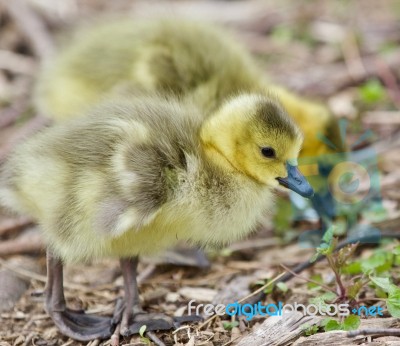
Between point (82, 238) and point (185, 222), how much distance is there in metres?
0.31

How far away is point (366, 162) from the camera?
3193 mm

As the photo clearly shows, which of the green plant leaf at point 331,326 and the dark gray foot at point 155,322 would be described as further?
the dark gray foot at point 155,322

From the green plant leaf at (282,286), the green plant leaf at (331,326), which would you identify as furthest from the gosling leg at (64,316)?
the green plant leaf at (331,326)

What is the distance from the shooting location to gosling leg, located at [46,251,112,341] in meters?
2.21

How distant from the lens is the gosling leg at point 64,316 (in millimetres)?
2207

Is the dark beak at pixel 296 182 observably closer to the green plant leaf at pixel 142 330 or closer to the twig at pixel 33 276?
the green plant leaf at pixel 142 330

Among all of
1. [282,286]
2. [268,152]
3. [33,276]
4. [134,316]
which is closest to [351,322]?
[282,286]

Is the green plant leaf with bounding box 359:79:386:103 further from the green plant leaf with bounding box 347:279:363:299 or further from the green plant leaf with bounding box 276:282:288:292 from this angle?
the green plant leaf with bounding box 347:279:363:299

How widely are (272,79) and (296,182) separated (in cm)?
178

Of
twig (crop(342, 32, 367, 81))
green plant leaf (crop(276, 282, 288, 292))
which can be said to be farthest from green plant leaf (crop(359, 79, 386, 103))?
green plant leaf (crop(276, 282, 288, 292))

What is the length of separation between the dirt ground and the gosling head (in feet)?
1.08

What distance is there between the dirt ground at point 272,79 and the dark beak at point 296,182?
278 millimetres

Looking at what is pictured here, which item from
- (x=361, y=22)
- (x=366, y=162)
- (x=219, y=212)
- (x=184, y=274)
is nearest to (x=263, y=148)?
(x=219, y=212)

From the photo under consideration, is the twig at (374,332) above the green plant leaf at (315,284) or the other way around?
Result: the other way around
